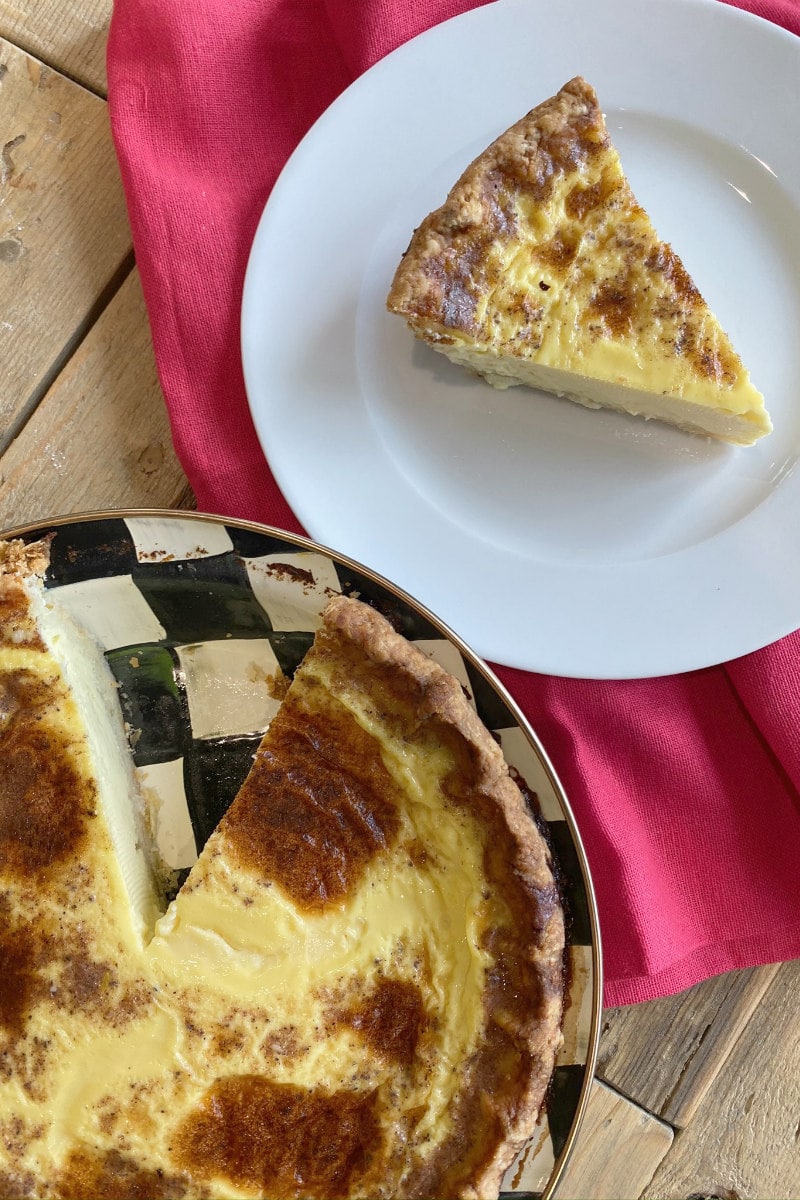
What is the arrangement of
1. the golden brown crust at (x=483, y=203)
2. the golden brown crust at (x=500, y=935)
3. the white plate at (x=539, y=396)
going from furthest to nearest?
1. the white plate at (x=539, y=396)
2. the golden brown crust at (x=483, y=203)
3. the golden brown crust at (x=500, y=935)

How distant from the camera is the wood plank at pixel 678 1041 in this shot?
2.65 metres

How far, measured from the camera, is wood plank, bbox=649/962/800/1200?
2625 millimetres

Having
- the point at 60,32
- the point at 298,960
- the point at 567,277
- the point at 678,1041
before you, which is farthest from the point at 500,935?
the point at 60,32

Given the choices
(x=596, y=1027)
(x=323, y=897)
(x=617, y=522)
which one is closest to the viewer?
(x=596, y=1027)

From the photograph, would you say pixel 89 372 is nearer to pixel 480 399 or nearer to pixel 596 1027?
pixel 480 399

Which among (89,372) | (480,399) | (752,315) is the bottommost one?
(89,372)

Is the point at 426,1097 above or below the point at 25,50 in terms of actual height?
below

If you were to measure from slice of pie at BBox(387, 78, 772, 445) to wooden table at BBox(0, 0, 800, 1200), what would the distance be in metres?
0.95

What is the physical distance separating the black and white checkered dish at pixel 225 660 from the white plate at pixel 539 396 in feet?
0.85

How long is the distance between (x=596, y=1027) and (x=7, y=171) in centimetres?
288

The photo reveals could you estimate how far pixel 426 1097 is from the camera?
2.24m

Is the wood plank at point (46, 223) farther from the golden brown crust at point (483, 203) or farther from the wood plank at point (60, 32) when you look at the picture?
the golden brown crust at point (483, 203)

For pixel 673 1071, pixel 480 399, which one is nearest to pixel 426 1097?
pixel 673 1071

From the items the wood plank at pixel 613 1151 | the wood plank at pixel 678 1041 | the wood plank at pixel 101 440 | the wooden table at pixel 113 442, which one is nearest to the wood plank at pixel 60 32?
the wooden table at pixel 113 442
